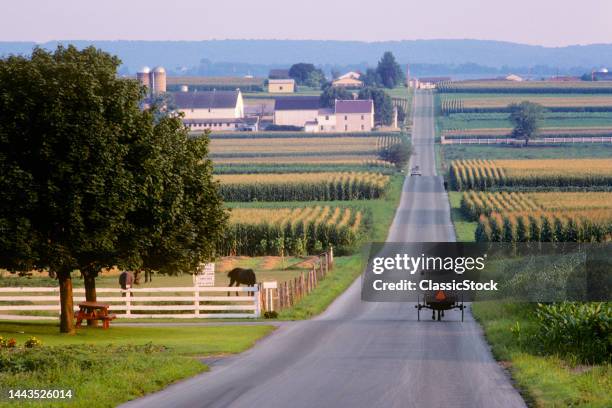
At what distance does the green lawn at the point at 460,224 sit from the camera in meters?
91.0

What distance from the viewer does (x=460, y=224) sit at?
102 metres

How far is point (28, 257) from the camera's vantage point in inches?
1570

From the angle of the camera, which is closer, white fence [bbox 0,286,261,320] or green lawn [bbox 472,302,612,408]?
green lawn [bbox 472,302,612,408]

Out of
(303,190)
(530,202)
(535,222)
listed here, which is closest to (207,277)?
(535,222)

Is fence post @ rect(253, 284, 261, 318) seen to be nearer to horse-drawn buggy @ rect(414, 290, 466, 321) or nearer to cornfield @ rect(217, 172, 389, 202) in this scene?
horse-drawn buggy @ rect(414, 290, 466, 321)

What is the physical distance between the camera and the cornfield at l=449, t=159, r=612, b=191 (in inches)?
5325

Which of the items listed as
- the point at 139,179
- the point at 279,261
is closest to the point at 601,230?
the point at 279,261

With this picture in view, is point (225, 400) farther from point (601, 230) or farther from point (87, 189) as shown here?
point (601, 230)

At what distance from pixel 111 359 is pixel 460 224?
7250 cm

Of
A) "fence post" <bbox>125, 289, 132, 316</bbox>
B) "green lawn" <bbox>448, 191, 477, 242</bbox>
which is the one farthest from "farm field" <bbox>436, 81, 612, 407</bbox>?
"fence post" <bbox>125, 289, 132, 316</bbox>

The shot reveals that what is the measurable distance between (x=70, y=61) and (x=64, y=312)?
7815mm

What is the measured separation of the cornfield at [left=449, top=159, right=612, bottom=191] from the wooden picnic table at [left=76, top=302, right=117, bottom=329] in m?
94.5

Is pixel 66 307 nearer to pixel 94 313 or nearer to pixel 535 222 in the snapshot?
pixel 94 313

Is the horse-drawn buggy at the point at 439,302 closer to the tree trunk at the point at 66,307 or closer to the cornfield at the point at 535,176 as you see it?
the tree trunk at the point at 66,307
